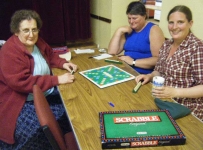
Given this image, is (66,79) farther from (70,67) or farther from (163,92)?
(163,92)

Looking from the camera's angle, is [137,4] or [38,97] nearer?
[38,97]

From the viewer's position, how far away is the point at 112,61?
5.69ft

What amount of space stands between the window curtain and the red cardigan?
6.47 ft

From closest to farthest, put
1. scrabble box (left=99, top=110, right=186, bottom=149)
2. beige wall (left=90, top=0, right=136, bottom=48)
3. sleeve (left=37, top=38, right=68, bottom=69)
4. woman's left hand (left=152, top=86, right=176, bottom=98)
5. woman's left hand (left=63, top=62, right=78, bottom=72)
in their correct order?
scrabble box (left=99, top=110, right=186, bottom=149), woman's left hand (left=152, top=86, right=176, bottom=98), woman's left hand (left=63, top=62, right=78, bottom=72), sleeve (left=37, top=38, right=68, bottom=69), beige wall (left=90, top=0, right=136, bottom=48)

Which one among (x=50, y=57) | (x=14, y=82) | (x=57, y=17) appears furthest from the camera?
(x=57, y=17)

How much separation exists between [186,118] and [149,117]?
0.74ft

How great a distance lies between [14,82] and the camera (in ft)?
4.29

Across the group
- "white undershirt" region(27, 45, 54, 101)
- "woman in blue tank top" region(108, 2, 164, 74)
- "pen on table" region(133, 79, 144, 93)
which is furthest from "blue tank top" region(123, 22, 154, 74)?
"white undershirt" region(27, 45, 54, 101)

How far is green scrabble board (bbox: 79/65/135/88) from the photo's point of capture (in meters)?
1.33

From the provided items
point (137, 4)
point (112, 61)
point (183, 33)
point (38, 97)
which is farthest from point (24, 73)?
point (137, 4)

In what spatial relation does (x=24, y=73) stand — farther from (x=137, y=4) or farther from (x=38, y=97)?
(x=137, y=4)

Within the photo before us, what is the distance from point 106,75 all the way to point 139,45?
708 mm

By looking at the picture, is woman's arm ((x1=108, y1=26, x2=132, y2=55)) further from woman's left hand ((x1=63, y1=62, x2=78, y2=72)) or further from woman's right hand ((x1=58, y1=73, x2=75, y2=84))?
woman's right hand ((x1=58, y1=73, x2=75, y2=84))

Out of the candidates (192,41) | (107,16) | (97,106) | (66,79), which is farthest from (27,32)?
(107,16)
